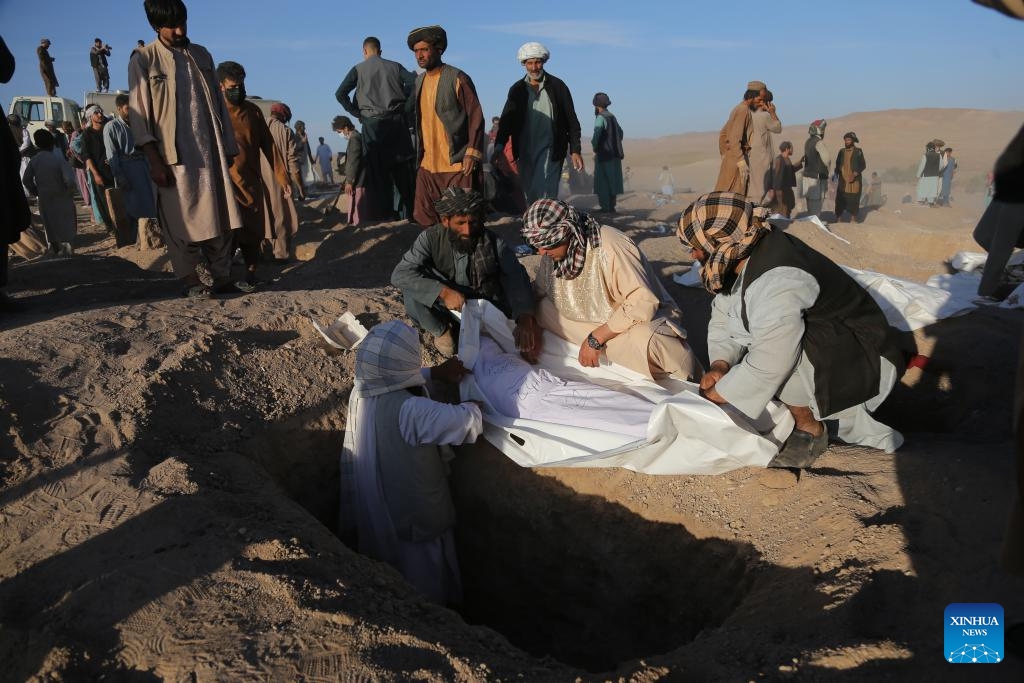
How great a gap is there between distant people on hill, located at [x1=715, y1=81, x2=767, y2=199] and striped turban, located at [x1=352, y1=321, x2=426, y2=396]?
19.1 feet

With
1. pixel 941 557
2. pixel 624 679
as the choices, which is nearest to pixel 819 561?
pixel 941 557

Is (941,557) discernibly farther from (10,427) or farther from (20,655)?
(10,427)

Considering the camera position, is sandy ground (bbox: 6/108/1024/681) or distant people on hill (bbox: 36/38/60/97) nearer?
sandy ground (bbox: 6/108/1024/681)

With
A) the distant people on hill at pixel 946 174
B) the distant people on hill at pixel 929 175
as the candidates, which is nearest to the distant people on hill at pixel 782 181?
the distant people on hill at pixel 929 175

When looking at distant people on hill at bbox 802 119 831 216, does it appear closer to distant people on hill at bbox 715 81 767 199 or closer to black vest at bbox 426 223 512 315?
distant people on hill at bbox 715 81 767 199

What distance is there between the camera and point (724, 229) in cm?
264

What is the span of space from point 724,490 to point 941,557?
850mm

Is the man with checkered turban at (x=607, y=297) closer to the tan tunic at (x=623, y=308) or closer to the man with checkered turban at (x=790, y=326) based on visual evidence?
the tan tunic at (x=623, y=308)

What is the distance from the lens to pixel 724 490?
2900 millimetres

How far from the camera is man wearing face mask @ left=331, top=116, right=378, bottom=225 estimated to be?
7754 mm

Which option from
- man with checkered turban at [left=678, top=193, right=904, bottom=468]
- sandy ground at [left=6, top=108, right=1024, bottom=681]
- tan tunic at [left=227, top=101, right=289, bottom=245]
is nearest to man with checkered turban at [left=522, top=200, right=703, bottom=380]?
man with checkered turban at [left=678, top=193, right=904, bottom=468]

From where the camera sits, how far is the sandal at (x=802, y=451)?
2850mm

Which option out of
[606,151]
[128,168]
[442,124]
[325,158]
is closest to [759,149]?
[606,151]

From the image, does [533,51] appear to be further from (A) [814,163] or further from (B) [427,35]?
(A) [814,163]
